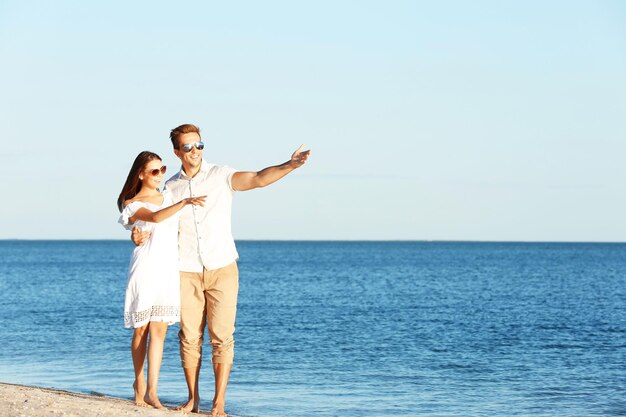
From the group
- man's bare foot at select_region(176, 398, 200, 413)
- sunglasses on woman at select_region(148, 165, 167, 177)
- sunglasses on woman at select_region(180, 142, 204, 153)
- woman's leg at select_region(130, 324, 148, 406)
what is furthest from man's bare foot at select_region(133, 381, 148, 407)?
sunglasses on woman at select_region(180, 142, 204, 153)

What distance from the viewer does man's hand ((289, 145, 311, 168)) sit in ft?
24.4

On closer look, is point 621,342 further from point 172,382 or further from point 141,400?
point 141,400

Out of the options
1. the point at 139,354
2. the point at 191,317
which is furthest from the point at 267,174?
the point at 139,354

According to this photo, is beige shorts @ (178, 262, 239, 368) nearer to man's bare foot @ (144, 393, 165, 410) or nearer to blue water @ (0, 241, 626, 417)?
man's bare foot @ (144, 393, 165, 410)

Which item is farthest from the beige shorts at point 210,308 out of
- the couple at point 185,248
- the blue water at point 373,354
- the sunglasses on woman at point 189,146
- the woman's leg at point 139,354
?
the blue water at point 373,354

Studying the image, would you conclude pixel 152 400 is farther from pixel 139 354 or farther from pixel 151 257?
pixel 151 257

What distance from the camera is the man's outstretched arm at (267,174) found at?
7449mm

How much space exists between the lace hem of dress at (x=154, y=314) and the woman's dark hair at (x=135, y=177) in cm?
84

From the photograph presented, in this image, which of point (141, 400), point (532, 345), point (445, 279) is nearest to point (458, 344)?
point (532, 345)

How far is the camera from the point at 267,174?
7.53 m

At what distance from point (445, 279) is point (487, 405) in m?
41.7

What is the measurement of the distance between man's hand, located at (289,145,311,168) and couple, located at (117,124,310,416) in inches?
12.8

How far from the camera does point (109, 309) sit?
99.3 ft

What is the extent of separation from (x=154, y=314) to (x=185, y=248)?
1.88 ft
